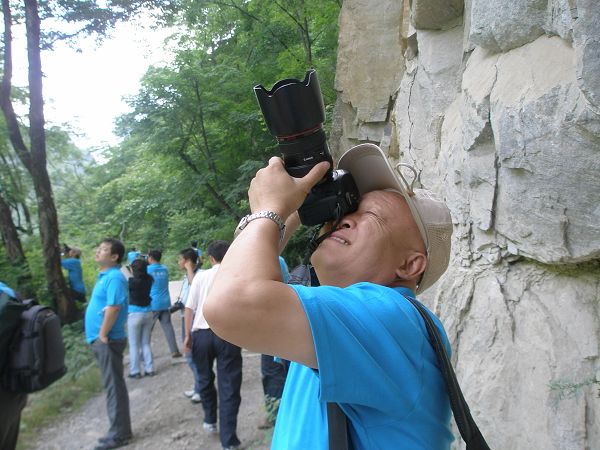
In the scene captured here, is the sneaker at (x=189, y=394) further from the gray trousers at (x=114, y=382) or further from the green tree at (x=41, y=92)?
the green tree at (x=41, y=92)

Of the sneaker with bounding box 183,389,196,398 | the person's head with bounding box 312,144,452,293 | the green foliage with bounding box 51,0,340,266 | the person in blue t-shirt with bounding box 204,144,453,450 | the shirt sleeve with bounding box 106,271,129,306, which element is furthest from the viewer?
the green foliage with bounding box 51,0,340,266

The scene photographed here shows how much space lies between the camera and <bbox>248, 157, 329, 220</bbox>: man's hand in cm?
120

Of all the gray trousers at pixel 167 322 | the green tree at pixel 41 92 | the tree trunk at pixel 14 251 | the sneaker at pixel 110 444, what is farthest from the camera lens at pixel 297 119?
the tree trunk at pixel 14 251

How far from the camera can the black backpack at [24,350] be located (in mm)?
2891

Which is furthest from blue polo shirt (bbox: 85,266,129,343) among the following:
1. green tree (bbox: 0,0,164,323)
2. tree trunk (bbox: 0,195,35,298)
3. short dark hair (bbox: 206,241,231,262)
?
tree trunk (bbox: 0,195,35,298)

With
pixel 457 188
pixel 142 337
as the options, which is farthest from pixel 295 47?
pixel 457 188

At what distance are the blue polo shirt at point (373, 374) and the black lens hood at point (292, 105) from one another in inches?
16.9

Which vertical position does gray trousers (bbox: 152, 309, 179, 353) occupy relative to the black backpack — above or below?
below

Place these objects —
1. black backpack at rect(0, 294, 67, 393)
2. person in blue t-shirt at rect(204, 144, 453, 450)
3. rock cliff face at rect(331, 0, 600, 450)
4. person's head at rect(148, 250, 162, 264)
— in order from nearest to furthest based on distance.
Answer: person in blue t-shirt at rect(204, 144, 453, 450), rock cliff face at rect(331, 0, 600, 450), black backpack at rect(0, 294, 67, 393), person's head at rect(148, 250, 162, 264)

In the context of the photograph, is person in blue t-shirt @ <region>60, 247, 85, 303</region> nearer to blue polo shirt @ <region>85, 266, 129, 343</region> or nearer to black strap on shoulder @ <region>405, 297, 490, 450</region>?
blue polo shirt @ <region>85, 266, 129, 343</region>

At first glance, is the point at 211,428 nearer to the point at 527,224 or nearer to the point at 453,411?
the point at 527,224

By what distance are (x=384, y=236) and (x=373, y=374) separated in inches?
17.1

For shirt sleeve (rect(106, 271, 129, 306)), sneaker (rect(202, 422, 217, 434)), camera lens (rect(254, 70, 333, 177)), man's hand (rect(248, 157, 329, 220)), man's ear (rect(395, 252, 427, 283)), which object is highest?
camera lens (rect(254, 70, 333, 177))

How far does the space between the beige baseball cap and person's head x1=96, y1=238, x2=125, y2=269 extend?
407cm
